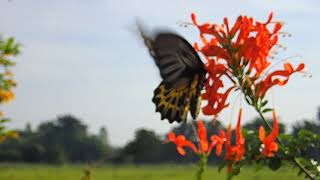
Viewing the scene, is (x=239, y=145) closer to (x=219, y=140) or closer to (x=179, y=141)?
(x=219, y=140)

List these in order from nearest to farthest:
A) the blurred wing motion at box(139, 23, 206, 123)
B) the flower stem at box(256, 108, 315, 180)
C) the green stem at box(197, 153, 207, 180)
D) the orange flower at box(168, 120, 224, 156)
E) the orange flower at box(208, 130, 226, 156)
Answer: the green stem at box(197, 153, 207, 180) < the orange flower at box(168, 120, 224, 156) < the orange flower at box(208, 130, 226, 156) < the flower stem at box(256, 108, 315, 180) < the blurred wing motion at box(139, 23, 206, 123)

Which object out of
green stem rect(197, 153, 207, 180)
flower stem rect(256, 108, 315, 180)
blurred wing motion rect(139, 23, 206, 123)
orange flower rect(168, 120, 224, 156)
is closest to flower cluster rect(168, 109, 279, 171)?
orange flower rect(168, 120, 224, 156)

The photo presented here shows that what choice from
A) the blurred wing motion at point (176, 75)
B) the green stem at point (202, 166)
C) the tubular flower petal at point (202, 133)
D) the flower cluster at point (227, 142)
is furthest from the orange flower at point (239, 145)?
the blurred wing motion at point (176, 75)

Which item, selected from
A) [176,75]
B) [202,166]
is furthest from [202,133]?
[176,75]

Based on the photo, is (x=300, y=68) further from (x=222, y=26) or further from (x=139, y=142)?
(x=139, y=142)

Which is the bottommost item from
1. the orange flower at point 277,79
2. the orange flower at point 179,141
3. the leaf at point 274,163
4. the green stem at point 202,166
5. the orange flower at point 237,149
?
the green stem at point 202,166

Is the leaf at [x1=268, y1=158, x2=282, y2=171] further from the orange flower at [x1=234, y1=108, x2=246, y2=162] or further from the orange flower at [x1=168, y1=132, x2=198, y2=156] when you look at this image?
the orange flower at [x1=168, y1=132, x2=198, y2=156]

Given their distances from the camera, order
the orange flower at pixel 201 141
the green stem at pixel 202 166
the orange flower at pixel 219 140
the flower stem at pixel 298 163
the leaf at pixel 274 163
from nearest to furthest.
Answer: the green stem at pixel 202 166, the orange flower at pixel 201 141, the orange flower at pixel 219 140, the flower stem at pixel 298 163, the leaf at pixel 274 163

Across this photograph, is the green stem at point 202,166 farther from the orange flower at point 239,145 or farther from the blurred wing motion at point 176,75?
the blurred wing motion at point 176,75

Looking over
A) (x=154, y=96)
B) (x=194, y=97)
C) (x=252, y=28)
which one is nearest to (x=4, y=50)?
(x=154, y=96)
